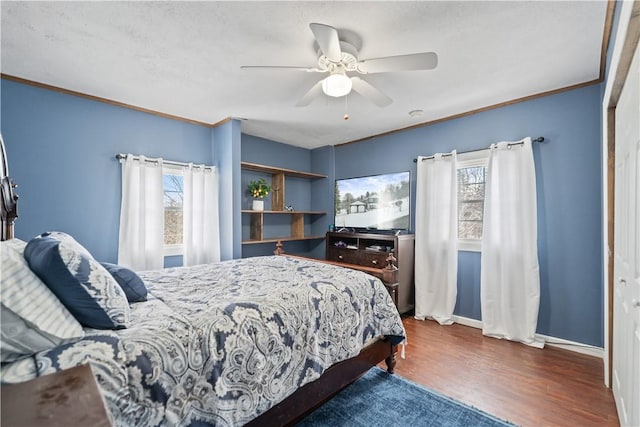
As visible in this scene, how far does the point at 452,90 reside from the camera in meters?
2.87

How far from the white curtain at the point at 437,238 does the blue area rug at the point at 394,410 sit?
1.59 m

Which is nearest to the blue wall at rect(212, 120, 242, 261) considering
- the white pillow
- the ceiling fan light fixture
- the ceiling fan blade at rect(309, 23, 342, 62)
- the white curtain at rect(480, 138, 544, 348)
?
the ceiling fan light fixture

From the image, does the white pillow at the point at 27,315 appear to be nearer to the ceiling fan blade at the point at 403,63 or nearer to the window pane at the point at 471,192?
the ceiling fan blade at the point at 403,63

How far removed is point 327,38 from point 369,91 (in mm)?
740

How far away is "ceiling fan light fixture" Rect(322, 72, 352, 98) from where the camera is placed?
82.8 inches

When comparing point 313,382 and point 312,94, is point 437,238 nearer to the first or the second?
point 312,94

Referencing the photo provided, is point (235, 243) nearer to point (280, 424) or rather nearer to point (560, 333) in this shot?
point (280, 424)

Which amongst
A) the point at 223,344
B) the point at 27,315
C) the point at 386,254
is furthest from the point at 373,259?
the point at 27,315

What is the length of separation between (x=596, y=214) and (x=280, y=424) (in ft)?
10.5

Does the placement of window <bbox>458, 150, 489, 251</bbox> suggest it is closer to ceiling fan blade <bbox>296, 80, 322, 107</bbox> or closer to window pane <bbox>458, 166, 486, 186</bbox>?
window pane <bbox>458, 166, 486, 186</bbox>

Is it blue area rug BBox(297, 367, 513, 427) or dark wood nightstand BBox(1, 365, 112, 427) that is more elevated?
dark wood nightstand BBox(1, 365, 112, 427)

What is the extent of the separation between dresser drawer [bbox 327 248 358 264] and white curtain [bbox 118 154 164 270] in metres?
2.29

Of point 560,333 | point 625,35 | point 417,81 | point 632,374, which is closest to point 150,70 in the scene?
point 417,81

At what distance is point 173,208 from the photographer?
3.66 metres
